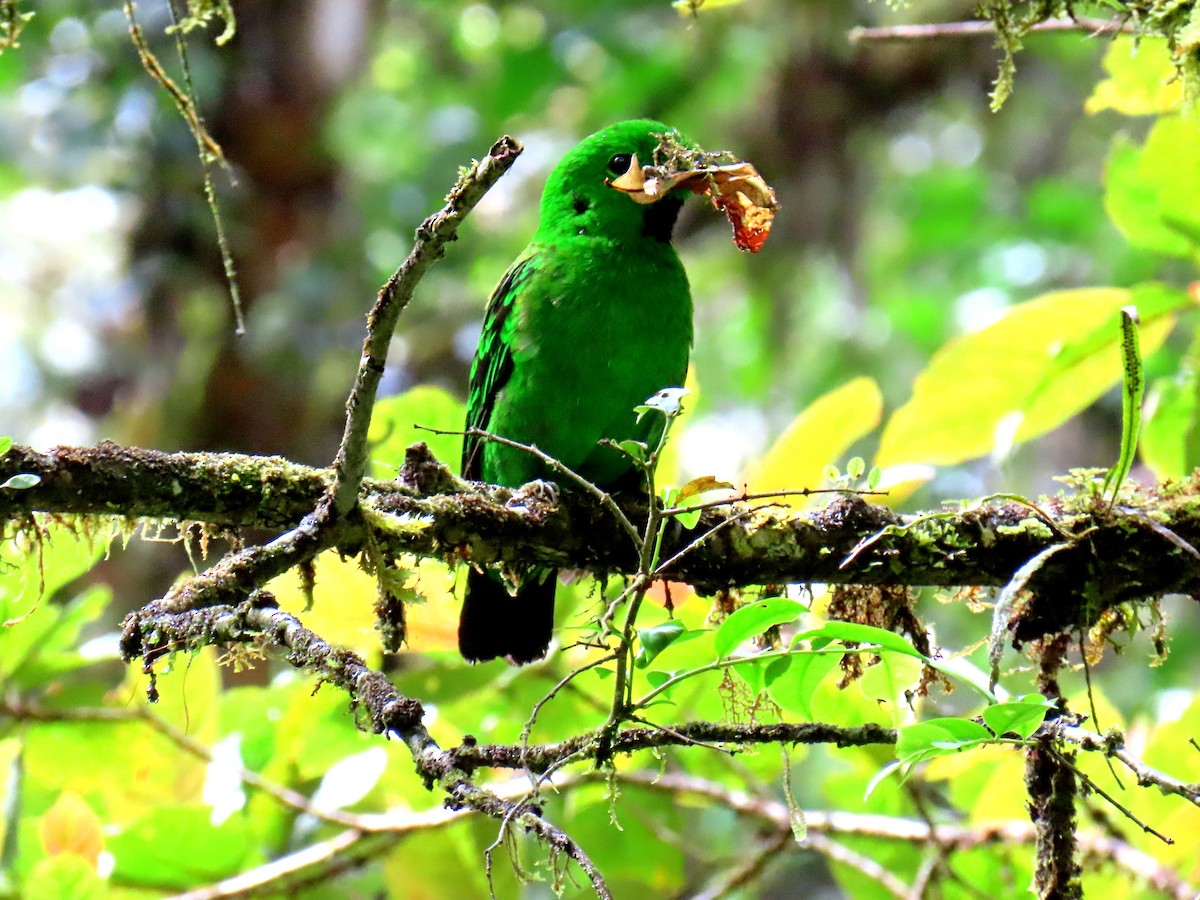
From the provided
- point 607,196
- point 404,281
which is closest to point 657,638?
point 404,281

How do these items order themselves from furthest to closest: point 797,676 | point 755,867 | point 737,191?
point 755,867 < point 737,191 < point 797,676

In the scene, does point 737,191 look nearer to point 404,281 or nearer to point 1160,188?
point 1160,188

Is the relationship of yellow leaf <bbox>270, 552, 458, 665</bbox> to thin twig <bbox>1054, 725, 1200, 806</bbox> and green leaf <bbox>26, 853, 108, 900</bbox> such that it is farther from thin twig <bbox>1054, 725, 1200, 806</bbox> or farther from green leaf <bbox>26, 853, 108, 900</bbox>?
thin twig <bbox>1054, 725, 1200, 806</bbox>

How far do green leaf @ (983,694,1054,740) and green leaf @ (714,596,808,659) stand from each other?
0.27 metres

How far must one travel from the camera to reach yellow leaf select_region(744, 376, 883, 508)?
2.85 m

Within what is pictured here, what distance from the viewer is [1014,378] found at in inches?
109

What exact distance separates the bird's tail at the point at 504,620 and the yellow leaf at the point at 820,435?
66 cm

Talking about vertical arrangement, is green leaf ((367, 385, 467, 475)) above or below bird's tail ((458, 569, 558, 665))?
above

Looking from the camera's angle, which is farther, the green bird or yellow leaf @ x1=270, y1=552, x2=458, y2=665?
the green bird

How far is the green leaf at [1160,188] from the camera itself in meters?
2.74

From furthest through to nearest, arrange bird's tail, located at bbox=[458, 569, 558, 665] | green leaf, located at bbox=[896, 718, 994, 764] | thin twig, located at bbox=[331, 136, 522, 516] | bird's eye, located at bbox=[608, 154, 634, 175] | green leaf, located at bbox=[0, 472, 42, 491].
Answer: bird's eye, located at bbox=[608, 154, 634, 175]
bird's tail, located at bbox=[458, 569, 558, 665]
green leaf, located at bbox=[0, 472, 42, 491]
green leaf, located at bbox=[896, 718, 994, 764]
thin twig, located at bbox=[331, 136, 522, 516]

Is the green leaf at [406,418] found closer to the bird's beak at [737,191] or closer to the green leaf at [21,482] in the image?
the bird's beak at [737,191]

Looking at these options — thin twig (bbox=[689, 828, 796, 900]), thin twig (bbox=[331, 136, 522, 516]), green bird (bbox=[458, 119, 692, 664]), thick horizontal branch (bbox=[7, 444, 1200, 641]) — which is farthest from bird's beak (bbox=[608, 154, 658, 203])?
thin twig (bbox=[689, 828, 796, 900])

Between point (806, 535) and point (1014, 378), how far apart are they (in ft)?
2.51
